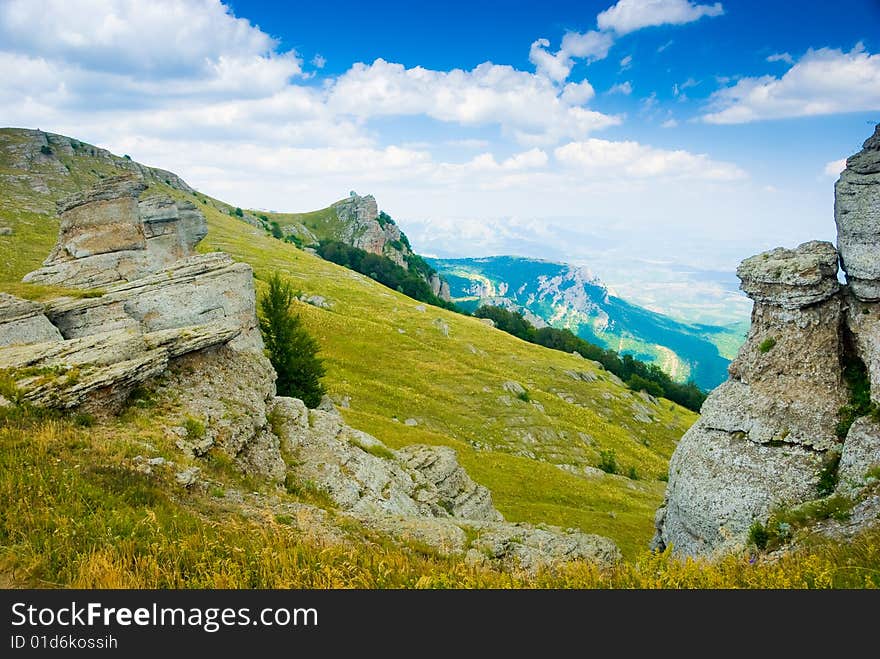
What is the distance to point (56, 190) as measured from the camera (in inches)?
4818

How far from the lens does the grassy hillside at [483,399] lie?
43969 millimetres

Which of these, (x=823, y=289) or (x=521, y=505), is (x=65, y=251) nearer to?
(x=521, y=505)

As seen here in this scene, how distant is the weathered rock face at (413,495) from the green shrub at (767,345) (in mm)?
12295

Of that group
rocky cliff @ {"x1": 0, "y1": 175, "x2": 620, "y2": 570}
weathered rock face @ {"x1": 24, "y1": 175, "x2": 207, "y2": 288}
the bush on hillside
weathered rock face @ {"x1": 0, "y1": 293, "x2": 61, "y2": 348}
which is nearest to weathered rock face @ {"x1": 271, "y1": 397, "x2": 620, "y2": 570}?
rocky cliff @ {"x1": 0, "y1": 175, "x2": 620, "y2": 570}

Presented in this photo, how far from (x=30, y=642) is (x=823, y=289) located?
29.8m

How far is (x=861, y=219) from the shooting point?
23.2 metres

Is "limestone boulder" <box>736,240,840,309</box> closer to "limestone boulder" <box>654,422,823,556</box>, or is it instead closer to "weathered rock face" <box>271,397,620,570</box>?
"limestone boulder" <box>654,422,823,556</box>

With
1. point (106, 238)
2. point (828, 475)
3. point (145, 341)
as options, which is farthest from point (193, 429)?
point (106, 238)

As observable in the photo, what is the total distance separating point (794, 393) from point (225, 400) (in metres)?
26.7

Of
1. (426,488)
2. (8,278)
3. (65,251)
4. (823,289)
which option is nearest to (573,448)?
(426,488)

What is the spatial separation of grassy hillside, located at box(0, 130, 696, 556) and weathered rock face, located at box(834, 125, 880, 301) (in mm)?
21378

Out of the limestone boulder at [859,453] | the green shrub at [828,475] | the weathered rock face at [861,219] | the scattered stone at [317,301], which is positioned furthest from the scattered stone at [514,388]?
the limestone boulder at [859,453]

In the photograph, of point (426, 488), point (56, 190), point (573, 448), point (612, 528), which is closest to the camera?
point (426, 488)

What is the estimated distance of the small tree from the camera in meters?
43.3
